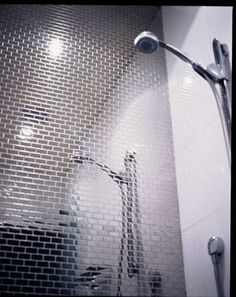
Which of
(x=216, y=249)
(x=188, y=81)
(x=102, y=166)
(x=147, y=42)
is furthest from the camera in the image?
(x=188, y=81)

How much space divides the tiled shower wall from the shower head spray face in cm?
13

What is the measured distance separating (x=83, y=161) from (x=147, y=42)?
49cm

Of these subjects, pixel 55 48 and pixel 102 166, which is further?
pixel 55 48

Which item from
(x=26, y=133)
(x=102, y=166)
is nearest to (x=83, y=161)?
(x=102, y=166)

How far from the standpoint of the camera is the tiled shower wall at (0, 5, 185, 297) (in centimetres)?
102

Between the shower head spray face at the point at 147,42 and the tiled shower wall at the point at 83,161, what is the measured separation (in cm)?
13

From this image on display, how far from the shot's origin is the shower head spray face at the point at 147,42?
1.31 m

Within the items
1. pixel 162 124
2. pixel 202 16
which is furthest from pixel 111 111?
pixel 202 16

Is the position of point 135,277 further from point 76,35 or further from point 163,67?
point 76,35

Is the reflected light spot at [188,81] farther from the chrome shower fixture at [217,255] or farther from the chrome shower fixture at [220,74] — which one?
the chrome shower fixture at [217,255]

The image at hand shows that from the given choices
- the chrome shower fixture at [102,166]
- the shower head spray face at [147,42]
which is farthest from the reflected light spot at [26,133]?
the shower head spray face at [147,42]

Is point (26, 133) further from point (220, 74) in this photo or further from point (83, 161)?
point (220, 74)

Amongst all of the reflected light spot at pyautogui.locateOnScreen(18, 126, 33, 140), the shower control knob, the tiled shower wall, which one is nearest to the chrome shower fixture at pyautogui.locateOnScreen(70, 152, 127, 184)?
the tiled shower wall

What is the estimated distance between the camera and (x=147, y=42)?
1.33 m
